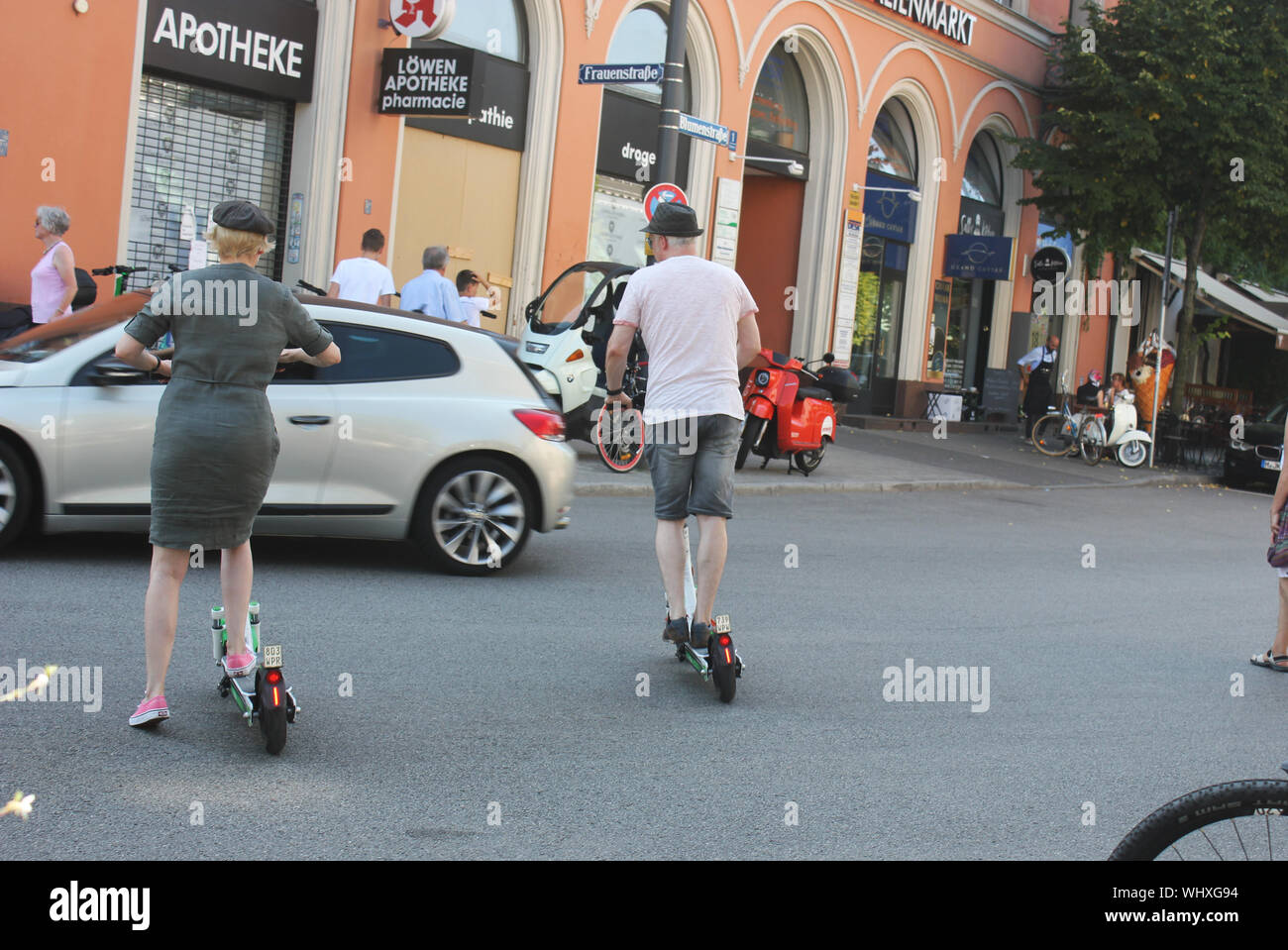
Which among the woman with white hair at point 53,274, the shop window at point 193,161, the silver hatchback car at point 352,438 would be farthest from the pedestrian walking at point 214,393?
the shop window at point 193,161

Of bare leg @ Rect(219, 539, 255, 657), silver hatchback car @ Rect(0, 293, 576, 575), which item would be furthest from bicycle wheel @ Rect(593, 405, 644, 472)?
bare leg @ Rect(219, 539, 255, 657)

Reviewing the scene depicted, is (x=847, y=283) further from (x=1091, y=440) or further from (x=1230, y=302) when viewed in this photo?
(x=1230, y=302)

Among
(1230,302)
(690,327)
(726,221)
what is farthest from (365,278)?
(1230,302)

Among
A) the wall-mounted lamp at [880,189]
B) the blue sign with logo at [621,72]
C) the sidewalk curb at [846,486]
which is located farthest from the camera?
the wall-mounted lamp at [880,189]

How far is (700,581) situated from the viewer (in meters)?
6.23

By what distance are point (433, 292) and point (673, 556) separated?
8.02 meters

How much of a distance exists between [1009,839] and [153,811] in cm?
259

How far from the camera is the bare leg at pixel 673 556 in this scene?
629cm

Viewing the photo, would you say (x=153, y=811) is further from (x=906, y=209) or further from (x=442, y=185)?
(x=906, y=209)

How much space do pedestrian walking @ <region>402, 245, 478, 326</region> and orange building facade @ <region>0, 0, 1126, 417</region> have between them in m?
2.44

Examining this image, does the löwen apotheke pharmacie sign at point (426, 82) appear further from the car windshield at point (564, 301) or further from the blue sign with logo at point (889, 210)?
the blue sign with logo at point (889, 210)

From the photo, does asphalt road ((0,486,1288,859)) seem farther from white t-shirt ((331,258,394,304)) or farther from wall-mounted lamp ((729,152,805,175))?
wall-mounted lamp ((729,152,805,175))

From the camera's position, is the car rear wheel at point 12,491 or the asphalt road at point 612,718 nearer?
the asphalt road at point 612,718
